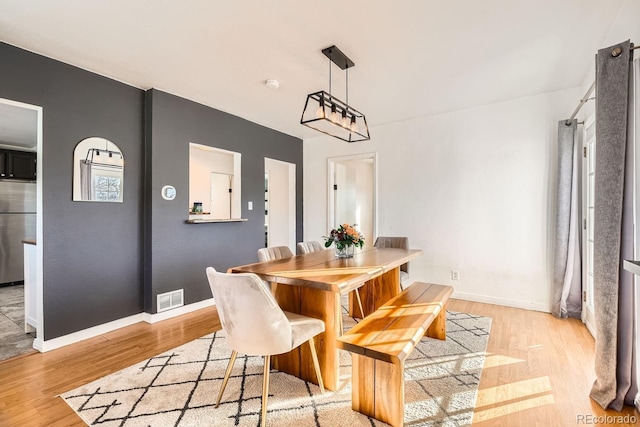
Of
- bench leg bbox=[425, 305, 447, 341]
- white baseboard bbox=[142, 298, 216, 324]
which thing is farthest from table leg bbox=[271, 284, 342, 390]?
white baseboard bbox=[142, 298, 216, 324]

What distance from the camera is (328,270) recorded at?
211 centimetres

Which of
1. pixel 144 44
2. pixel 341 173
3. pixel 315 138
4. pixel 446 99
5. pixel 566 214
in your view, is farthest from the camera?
pixel 341 173

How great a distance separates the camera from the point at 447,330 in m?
2.93

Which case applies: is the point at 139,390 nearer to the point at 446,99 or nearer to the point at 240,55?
the point at 240,55

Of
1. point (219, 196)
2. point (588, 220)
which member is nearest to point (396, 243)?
point (588, 220)

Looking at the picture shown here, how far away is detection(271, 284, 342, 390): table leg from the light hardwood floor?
884 millimetres

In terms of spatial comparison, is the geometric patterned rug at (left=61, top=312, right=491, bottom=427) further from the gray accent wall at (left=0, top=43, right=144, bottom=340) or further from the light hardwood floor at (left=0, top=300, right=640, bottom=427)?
the gray accent wall at (left=0, top=43, right=144, bottom=340)

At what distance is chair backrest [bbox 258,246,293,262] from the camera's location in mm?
2721

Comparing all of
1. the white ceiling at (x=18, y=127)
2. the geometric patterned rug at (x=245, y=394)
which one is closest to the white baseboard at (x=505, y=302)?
the geometric patterned rug at (x=245, y=394)

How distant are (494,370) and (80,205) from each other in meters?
3.85

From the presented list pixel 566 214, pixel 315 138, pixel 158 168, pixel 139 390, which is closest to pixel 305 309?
pixel 139 390

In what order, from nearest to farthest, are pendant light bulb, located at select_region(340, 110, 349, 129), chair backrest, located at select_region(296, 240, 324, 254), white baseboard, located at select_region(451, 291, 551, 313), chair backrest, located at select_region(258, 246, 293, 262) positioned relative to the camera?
pendant light bulb, located at select_region(340, 110, 349, 129) < chair backrest, located at select_region(258, 246, 293, 262) < chair backrest, located at select_region(296, 240, 324, 254) < white baseboard, located at select_region(451, 291, 551, 313)

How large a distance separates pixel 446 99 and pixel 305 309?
121 inches

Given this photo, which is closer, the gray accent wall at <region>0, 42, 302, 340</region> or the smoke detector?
the gray accent wall at <region>0, 42, 302, 340</region>
